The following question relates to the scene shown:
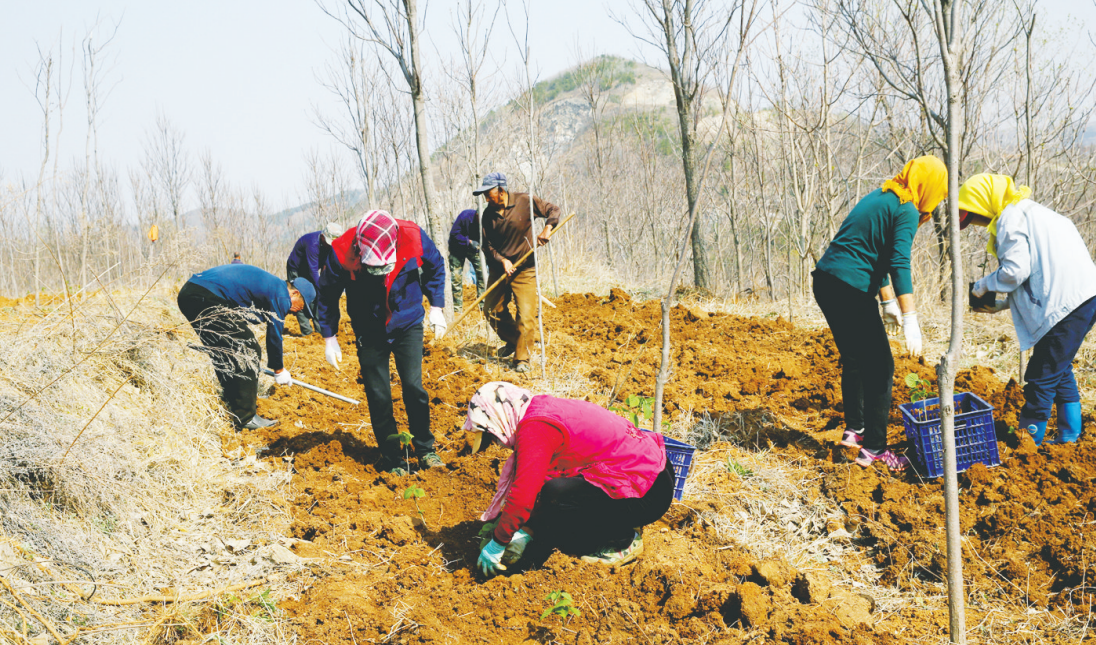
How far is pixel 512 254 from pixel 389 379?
253 centimetres

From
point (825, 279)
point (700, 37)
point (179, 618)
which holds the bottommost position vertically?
point (179, 618)

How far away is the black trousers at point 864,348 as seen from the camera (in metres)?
3.41

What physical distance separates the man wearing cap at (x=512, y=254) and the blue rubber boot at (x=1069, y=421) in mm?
4097

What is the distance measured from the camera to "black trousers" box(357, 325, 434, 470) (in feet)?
12.9

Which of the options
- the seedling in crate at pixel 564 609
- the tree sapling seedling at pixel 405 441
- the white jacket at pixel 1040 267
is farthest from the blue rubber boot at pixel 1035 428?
the tree sapling seedling at pixel 405 441

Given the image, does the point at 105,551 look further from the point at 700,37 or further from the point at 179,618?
the point at 700,37

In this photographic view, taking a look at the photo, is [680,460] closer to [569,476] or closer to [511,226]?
[569,476]

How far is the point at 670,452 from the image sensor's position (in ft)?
10.8

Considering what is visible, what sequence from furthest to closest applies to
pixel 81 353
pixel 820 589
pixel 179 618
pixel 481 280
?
1. pixel 481 280
2. pixel 81 353
3. pixel 820 589
4. pixel 179 618

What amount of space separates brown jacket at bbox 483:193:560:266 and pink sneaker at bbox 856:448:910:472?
11.7 feet

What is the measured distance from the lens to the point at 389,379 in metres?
3.95

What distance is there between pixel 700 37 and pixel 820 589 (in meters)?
8.19

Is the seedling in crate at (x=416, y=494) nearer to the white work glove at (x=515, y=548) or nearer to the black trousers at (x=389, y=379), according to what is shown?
the black trousers at (x=389, y=379)

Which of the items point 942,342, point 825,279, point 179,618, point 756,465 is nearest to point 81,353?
point 179,618
